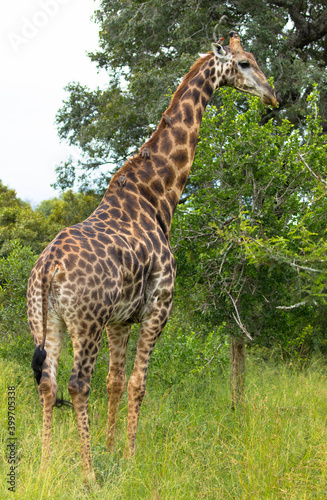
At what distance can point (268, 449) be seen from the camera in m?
3.97

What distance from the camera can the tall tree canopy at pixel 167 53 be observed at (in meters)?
11.3

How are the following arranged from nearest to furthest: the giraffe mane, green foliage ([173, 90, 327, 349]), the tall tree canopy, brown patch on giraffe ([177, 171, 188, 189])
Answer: the giraffe mane, brown patch on giraffe ([177, 171, 188, 189]), green foliage ([173, 90, 327, 349]), the tall tree canopy

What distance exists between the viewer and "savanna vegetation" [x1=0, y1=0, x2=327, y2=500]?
358 cm

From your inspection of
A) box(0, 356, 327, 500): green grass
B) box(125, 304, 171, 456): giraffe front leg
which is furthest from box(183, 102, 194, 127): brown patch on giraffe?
box(0, 356, 327, 500): green grass

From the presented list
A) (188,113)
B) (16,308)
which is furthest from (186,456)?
(16,308)

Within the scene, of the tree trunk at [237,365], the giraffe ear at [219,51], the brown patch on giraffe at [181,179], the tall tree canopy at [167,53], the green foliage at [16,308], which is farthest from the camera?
the tall tree canopy at [167,53]

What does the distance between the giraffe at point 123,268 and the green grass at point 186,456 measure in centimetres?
25

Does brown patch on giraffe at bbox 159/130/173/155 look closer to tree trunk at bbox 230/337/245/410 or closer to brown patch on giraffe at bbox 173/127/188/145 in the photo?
brown patch on giraffe at bbox 173/127/188/145

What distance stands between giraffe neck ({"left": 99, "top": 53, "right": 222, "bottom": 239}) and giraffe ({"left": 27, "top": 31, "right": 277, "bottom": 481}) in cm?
1

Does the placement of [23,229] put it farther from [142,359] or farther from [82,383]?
[82,383]

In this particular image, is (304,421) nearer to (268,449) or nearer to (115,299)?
(268,449)

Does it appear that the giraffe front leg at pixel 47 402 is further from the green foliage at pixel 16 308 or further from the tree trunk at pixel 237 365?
the green foliage at pixel 16 308

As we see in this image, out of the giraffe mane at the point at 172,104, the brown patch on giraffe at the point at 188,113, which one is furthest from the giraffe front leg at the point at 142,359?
the brown patch on giraffe at the point at 188,113

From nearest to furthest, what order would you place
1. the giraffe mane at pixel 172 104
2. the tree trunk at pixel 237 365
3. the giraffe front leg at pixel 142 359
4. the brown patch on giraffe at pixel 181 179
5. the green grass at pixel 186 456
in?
the green grass at pixel 186 456 → the giraffe front leg at pixel 142 359 → the giraffe mane at pixel 172 104 → the brown patch on giraffe at pixel 181 179 → the tree trunk at pixel 237 365
